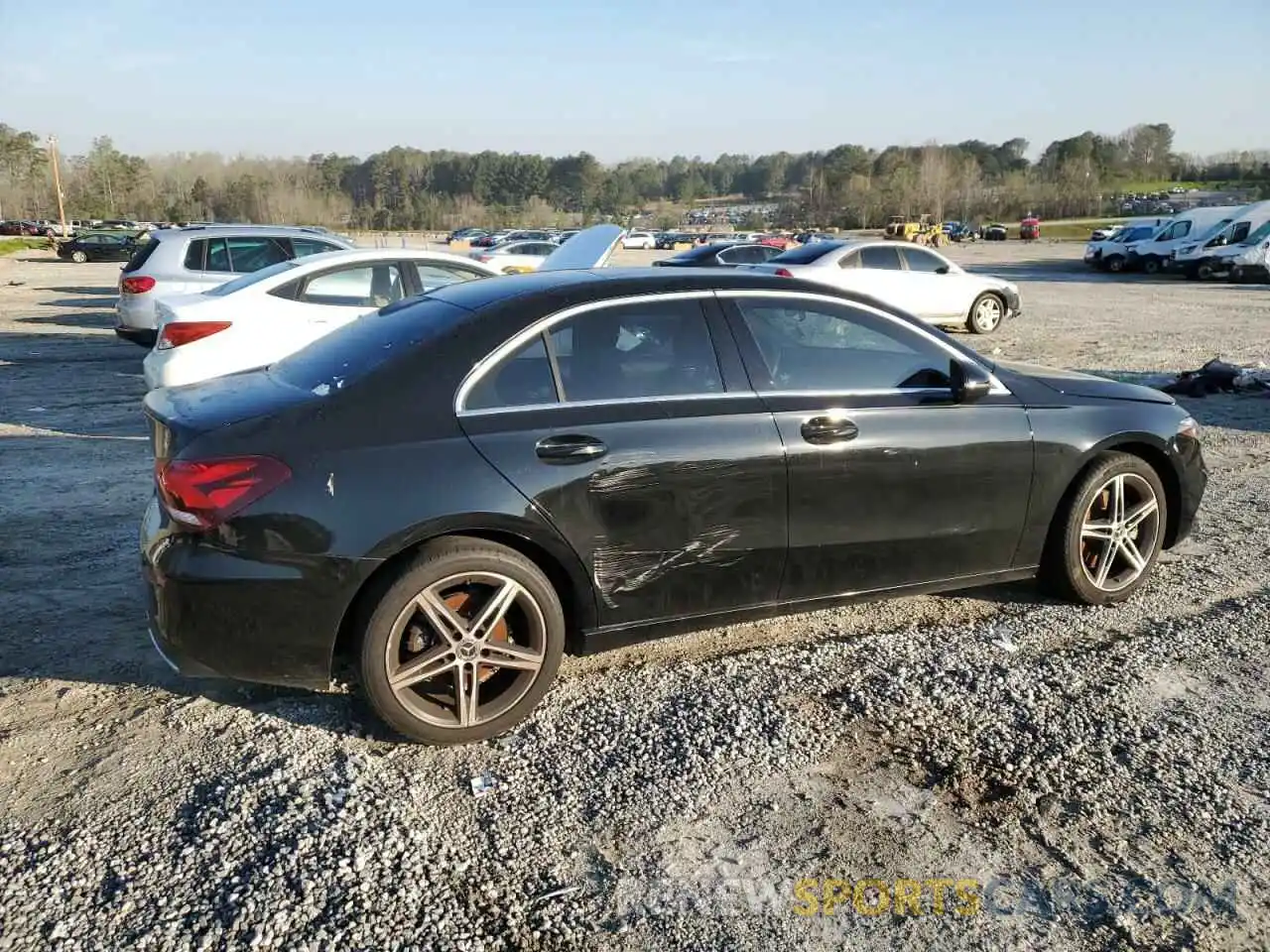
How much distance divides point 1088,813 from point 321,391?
115 inches

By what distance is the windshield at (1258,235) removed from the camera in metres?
30.1

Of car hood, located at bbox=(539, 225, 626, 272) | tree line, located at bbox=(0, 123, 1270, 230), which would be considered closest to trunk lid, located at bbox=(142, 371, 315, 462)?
car hood, located at bbox=(539, 225, 626, 272)

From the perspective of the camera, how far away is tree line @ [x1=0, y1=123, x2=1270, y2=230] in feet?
342

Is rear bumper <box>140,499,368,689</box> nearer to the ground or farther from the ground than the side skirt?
farther from the ground

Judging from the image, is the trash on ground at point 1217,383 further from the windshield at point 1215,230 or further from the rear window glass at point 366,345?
the windshield at point 1215,230

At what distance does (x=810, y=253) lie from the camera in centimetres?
1605

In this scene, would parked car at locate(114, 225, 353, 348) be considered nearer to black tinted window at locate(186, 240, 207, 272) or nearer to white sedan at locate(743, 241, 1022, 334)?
black tinted window at locate(186, 240, 207, 272)

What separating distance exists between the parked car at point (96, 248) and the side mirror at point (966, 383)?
44516mm

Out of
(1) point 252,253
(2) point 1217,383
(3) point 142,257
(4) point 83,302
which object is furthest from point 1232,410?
(4) point 83,302

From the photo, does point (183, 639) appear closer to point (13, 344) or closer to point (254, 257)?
point (254, 257)

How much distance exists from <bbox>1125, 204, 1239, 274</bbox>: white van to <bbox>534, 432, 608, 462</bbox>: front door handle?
35591 mm

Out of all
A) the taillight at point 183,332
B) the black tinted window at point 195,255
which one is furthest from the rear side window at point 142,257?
the taillight at point 183,332

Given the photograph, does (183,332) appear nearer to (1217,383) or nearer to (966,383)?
(966,383)

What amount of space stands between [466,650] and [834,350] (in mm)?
2149
